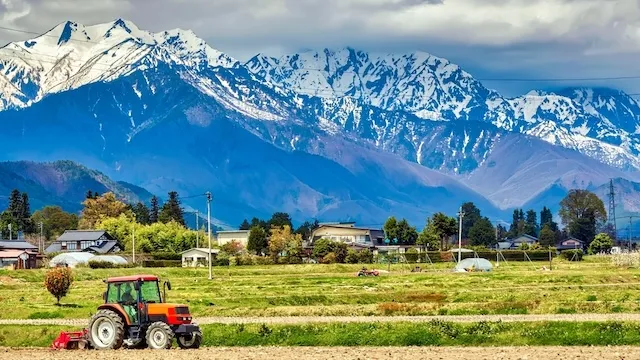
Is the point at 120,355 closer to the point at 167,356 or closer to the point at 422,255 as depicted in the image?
the point at 167,356

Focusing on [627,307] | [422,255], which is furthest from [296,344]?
[422,255]

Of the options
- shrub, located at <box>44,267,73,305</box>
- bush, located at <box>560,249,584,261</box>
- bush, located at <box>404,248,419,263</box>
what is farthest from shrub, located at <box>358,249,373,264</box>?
shrub, located at <box>44,267,73,305</box>

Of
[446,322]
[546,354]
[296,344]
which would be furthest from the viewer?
[446,322]

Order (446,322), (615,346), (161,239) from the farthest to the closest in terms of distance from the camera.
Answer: (161,239), (446,322), (615,346)

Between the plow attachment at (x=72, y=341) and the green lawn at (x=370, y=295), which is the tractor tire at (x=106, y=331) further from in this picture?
the green lawn at (x=370, y=295)

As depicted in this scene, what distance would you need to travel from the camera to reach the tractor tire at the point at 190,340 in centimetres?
4341

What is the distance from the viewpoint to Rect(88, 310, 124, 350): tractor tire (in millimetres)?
43281

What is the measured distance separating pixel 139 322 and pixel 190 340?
201cm

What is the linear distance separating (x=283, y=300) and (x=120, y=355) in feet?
104

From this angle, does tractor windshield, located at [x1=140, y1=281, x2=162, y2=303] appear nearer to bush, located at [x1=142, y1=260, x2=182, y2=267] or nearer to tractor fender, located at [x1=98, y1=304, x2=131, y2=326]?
tractor fender, located at [x1=98, y1=304, x2=131, y2=326]

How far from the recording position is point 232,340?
47250 mm

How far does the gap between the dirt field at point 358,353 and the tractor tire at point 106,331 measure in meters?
0.91

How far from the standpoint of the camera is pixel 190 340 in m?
43.5

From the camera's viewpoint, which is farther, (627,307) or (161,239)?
(161,239)
